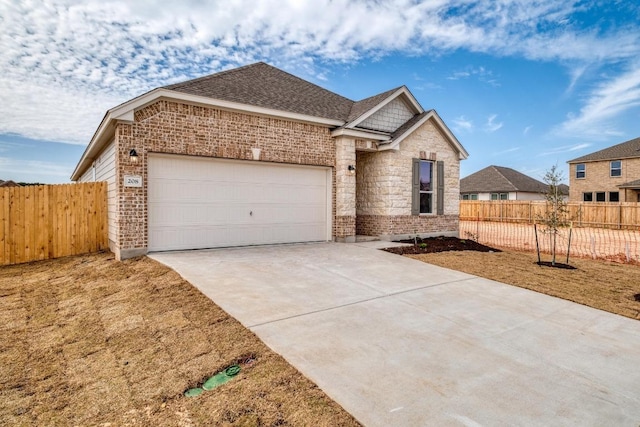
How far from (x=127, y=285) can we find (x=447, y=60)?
15709 millimetres

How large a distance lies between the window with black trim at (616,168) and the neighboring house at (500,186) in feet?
18.6

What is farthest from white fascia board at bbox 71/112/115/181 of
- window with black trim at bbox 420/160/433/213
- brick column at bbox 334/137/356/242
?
window with black trim at bbox 420/160/433/213

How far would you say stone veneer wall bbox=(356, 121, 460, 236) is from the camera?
39.0ft

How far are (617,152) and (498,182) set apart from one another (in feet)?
33.6

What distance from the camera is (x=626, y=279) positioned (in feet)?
24.4

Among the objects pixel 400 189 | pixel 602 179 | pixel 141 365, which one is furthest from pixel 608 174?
pixel 141 365

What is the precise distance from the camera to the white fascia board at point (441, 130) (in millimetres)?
11635

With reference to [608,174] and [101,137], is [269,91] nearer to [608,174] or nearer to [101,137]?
[101,137]

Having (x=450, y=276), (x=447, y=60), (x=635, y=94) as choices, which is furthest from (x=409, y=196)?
(x=635, y=94)

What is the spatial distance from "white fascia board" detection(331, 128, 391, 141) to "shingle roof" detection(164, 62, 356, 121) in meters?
0.55

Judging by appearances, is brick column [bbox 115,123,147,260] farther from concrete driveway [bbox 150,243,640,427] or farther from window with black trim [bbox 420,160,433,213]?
window with black trim [bbox 420,160,433,213]

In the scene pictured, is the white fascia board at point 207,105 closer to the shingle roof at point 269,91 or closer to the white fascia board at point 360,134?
the shingle roof at point 269,91

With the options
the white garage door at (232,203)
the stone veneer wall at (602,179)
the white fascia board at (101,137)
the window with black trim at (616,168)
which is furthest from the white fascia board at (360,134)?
the window with black trim at (616,168)

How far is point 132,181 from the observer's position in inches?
314
